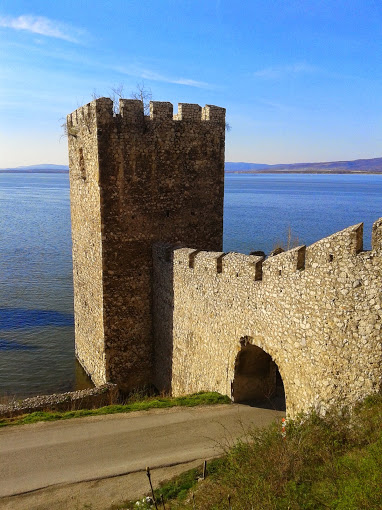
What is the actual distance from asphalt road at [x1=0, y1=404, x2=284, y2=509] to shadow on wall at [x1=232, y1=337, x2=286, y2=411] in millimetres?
391

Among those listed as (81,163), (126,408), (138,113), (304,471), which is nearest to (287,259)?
(304,471)

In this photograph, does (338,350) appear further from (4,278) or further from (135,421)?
(4,278)

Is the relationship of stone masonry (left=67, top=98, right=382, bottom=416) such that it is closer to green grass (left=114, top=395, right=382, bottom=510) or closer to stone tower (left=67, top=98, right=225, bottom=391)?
stone tower (left=67, top=98, right=225, bottom=391)

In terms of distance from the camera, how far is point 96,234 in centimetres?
1386

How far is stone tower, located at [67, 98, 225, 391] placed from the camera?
13367mm

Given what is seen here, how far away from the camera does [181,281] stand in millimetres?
12656

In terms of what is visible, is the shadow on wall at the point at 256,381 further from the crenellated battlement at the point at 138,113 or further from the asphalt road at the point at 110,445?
the crenellated battlement at the point at 138,113

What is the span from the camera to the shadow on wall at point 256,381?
10.9m

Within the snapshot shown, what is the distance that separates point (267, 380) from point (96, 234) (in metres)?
6.45

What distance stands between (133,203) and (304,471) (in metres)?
9.32

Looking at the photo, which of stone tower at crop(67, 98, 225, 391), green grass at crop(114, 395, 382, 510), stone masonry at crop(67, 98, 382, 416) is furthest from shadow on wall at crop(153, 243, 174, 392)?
green grass at crop(114, 395, 382, 510)

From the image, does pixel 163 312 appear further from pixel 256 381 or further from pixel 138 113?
pixel 138 113

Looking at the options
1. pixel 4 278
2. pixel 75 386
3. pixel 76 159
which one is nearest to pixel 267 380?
pixel 75 386

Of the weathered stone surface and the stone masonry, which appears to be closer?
the stone masonry
